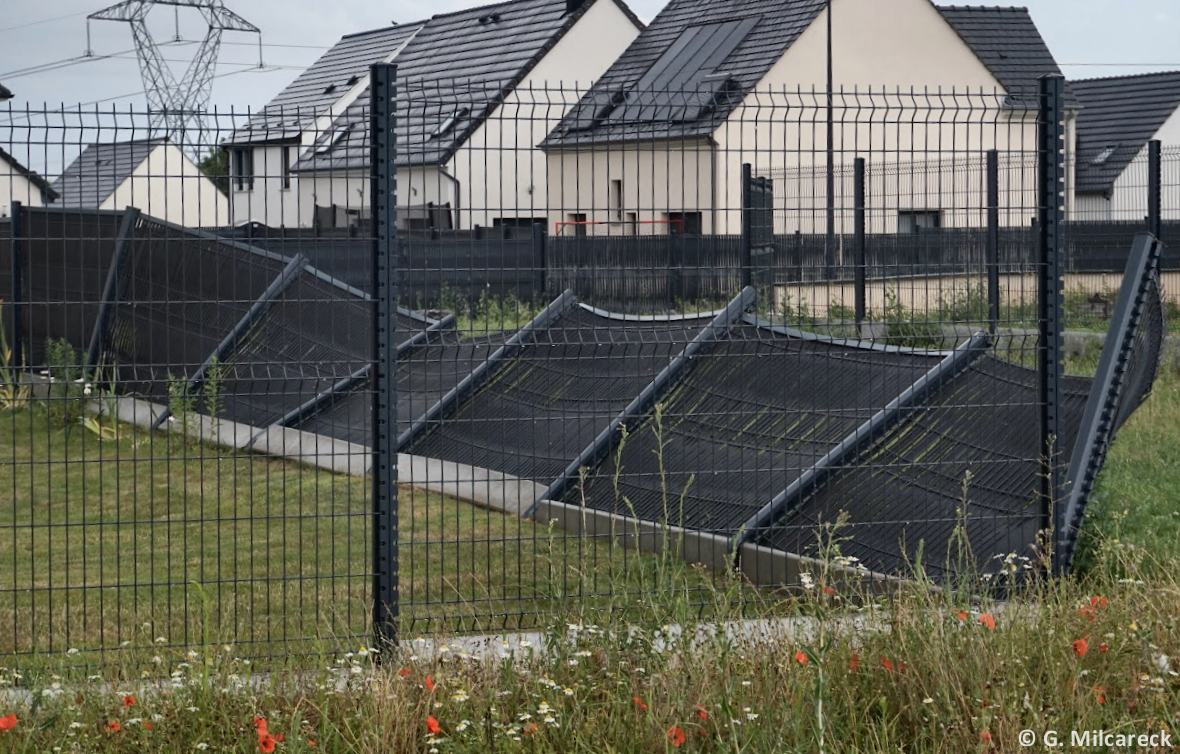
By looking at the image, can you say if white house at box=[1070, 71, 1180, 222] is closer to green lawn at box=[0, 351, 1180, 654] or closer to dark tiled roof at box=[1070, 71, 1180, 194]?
dark tiled roof at box=[1070, 71, 1180, 194]

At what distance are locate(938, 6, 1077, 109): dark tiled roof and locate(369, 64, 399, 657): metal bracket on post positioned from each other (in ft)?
120

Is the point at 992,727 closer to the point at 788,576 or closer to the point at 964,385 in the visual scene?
the point at 788,576

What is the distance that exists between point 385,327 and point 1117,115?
42518 millimetres

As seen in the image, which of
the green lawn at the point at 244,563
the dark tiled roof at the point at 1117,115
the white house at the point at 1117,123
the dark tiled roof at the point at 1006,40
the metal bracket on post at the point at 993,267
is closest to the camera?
the green lawn at the point at 244,563

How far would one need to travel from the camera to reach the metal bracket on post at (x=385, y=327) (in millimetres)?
5500

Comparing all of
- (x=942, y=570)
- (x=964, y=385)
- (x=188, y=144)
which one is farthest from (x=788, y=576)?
(x=188, y=144)

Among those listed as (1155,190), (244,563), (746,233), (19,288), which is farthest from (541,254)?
(1155,190)

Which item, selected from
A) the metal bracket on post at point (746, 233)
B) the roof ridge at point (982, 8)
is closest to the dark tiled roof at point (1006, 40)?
the roof ridge at point (982, 8)

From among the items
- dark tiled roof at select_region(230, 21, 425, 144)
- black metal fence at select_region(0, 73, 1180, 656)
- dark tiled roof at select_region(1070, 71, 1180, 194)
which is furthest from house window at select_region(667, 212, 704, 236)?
dark tiled roof at select_region(230, 21, 425, 144)

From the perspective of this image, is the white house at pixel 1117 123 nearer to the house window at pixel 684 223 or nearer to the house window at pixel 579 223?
the house window at pixel 579 223

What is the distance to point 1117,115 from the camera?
143 feet

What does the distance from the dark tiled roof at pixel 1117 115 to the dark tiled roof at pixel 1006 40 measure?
6.95 feet

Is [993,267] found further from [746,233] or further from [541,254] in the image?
[541,254]

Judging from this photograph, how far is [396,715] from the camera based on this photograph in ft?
14.9
